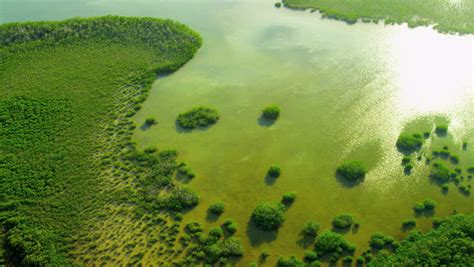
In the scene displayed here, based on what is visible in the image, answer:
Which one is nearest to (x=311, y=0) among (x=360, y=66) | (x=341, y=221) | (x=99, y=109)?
(x=360, y=66)

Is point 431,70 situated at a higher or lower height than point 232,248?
higher

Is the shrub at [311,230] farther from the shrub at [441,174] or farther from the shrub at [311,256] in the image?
the shrub at [441,174]

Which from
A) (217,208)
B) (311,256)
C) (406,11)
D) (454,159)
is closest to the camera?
(311,256)

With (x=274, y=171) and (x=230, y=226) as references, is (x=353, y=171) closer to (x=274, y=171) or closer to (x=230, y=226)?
(x=274, y=171)

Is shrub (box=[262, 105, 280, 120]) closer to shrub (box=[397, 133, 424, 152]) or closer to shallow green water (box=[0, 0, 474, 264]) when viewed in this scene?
shallow green water (box=[0, 0, 474, 264])

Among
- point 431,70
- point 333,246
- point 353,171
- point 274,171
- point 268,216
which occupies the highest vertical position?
Answer: point 431,70

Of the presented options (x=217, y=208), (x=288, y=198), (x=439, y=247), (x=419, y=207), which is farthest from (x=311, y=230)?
(x=419, y=207)

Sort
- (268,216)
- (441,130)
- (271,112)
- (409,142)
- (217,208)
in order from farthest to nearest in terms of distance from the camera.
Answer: (271,112) → (441,130) → (409,142) → (217,208) → (268,216)
